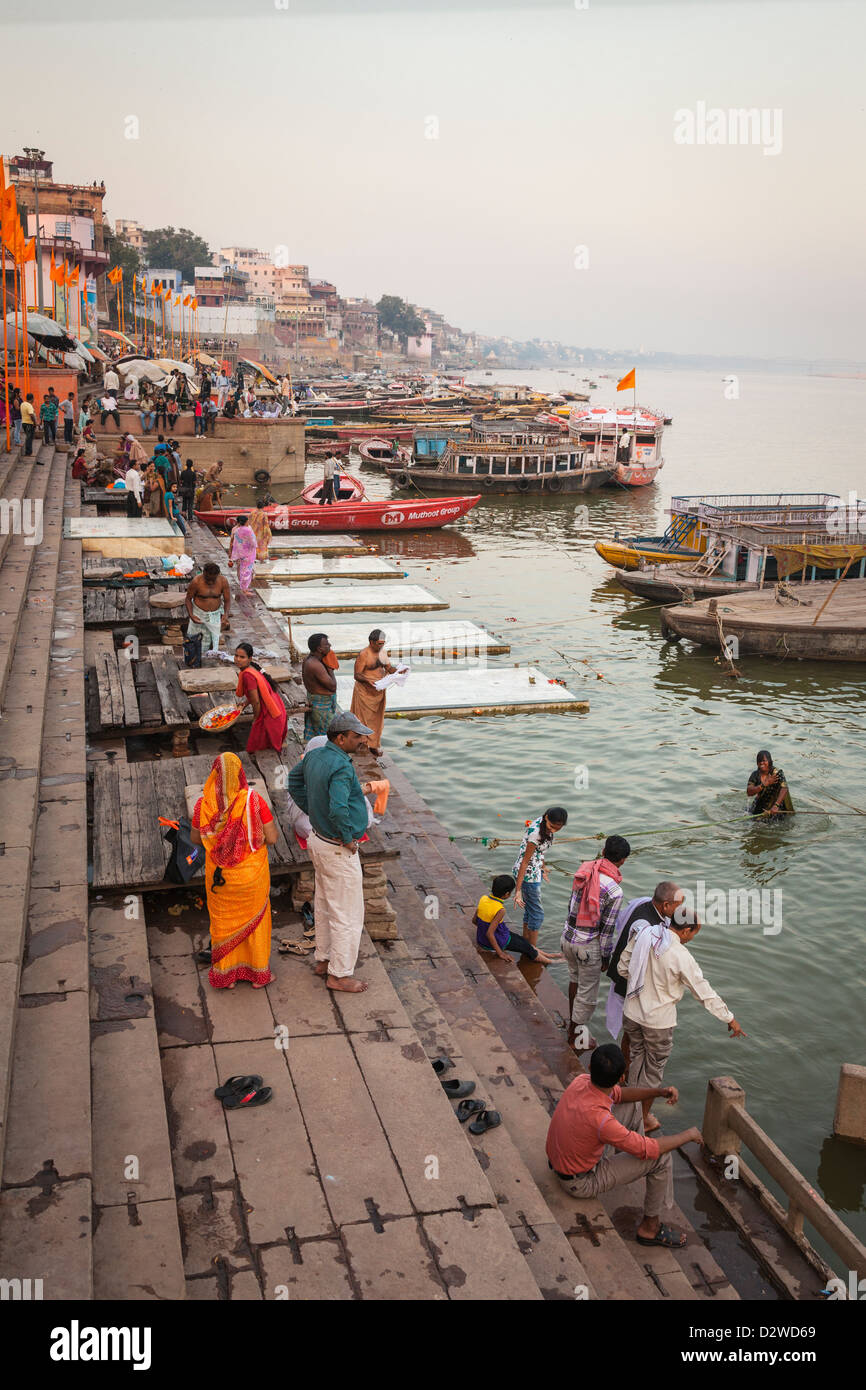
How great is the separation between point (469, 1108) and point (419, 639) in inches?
525

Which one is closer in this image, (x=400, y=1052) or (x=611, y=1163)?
(x=611, y=1163)

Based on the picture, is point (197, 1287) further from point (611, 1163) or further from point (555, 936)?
point (555, 936)

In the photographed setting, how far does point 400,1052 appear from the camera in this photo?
5.70m

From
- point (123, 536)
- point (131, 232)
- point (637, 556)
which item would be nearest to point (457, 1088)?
point (123, 536)

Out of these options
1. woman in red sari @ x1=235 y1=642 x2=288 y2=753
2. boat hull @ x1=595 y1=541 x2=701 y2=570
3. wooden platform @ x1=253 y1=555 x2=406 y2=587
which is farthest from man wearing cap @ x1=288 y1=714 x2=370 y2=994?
boat hull @ x1=595 y1=541 x2=701 y2=570

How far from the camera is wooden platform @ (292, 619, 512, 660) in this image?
17.8m

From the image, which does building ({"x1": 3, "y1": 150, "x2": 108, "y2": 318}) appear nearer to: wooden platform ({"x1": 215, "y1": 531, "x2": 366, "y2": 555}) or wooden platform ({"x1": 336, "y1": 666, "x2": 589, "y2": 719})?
wooden platform ({"x1": 215, "y1": 531, "x2": 366, "y2": 555})

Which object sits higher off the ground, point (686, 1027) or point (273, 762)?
point (273, 762)

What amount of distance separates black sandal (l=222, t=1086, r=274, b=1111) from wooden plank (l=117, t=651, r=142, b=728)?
5.37 m

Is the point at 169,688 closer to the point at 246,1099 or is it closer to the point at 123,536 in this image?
the point at 246,1099

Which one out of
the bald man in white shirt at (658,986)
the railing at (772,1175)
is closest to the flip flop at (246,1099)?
the bald man in white shirt at (658,986)

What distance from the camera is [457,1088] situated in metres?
5.76

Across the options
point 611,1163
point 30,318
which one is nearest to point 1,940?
point 611,1163
